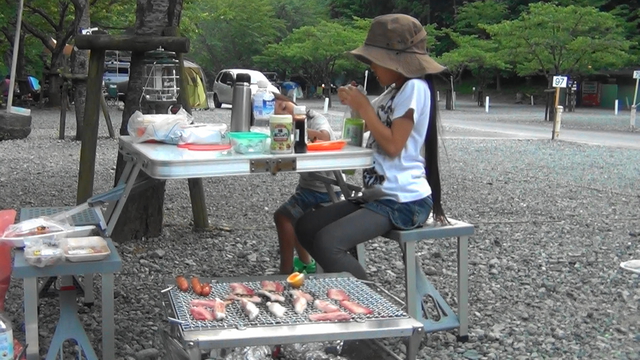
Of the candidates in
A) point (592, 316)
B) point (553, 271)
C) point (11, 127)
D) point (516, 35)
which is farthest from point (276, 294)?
point (516, 35)

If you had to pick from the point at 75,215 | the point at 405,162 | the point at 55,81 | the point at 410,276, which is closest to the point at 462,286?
the point at 410,276

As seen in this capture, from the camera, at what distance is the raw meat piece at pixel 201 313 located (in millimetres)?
2730

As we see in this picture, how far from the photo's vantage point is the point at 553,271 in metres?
5.39

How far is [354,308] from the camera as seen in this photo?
2861 mm

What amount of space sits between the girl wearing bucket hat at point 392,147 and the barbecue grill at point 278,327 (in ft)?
1.34

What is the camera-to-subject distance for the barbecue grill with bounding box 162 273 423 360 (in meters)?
2.54

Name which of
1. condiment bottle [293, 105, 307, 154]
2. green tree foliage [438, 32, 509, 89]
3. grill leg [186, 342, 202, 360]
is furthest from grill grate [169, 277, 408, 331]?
green tree foliage [438, 32, 509, 89]

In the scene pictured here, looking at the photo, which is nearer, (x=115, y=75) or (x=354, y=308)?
(x=354, y=308)

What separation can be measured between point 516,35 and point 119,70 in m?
16.3

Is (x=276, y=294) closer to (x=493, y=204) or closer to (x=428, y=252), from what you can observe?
(x=428, y=252)

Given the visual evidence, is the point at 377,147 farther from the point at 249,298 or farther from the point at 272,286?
the point at 249,298

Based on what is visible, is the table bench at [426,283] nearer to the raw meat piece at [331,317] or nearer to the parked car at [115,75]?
the raw meat piece at [331,317]

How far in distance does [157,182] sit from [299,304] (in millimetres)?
2975

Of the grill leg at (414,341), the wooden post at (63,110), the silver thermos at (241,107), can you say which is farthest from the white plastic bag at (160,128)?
the wooden post at (63,110)
